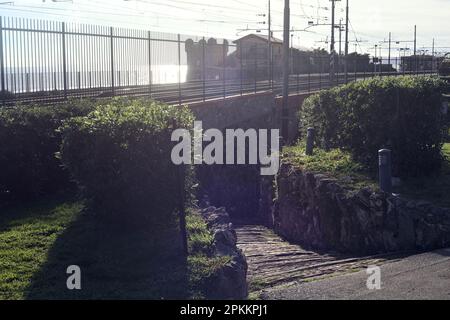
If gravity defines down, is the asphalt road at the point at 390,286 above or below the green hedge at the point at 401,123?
below

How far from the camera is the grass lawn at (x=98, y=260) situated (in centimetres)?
638

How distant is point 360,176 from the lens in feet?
37.1

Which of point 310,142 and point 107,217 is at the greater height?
point 310,142

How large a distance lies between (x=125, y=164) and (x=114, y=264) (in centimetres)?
142

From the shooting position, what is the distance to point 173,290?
6.40m

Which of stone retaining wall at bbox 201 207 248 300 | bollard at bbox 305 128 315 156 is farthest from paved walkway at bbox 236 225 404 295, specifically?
bollard at bbox 305 128 315 156

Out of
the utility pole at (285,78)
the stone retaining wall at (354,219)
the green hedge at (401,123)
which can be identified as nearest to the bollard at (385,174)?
the stone retaining wall at (354,219)

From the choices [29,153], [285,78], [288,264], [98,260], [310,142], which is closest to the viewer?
[98,260]

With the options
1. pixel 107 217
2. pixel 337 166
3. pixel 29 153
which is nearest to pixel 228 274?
pixel 107 217

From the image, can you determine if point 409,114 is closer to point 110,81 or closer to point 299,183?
point 299,183

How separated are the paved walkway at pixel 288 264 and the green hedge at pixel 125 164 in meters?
1.54

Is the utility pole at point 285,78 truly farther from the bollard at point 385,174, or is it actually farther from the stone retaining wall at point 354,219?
the bollard at point 385,174

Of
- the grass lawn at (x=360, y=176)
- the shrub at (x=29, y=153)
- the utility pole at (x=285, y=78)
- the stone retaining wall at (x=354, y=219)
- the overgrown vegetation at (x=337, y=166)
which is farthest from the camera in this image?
the utility pole at (x=285, y=78)

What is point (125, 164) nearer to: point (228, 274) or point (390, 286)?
point (228, 274)
